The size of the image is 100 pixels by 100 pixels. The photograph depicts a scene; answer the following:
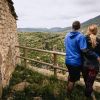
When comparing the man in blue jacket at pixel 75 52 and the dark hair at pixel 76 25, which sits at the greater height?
the dark hair at pixel 76 25

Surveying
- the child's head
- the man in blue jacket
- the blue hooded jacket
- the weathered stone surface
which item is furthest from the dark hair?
the weathered stone surface

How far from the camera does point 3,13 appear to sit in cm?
1013

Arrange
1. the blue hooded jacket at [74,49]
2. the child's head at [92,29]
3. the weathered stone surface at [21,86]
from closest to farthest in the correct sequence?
the child's head at [92,29] < the blue hooded jacket at [74,49] < the weathered stone surface at [21,86]

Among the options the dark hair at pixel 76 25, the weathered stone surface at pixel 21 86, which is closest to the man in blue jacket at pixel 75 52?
the dark hair at pixel 76 25

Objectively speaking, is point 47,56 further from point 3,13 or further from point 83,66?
point 83,66

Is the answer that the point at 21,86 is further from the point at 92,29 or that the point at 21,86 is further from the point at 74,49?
the point at 92,29

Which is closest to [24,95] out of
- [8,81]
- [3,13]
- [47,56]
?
[8,81]

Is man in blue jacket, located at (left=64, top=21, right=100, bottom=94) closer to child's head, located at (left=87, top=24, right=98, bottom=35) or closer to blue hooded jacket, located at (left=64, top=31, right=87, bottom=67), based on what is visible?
blue hooded jacket, located at (left=64, top=31, right=87, bottom=67)

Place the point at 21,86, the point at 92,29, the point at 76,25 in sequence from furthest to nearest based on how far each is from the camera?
the point at 21,86, the point at 76,25, the point at 92,29

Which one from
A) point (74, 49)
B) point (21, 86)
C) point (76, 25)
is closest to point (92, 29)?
point (76, 25)

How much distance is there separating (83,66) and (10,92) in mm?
2525

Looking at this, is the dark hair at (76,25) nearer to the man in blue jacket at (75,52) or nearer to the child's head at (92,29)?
the man in blue jacket at (75,52)

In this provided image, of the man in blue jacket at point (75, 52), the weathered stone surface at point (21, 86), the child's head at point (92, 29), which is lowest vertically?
the weathered stone surface at point (21, 86)

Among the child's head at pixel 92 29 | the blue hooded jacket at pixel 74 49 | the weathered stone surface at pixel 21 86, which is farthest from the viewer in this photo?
the weathered stone surface at pixel 21 86
